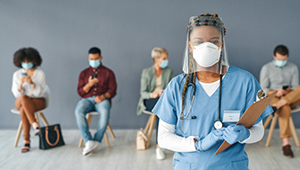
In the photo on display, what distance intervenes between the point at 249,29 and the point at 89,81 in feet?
7.93

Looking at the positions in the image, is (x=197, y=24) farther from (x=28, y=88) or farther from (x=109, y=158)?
(x=28, y=88)


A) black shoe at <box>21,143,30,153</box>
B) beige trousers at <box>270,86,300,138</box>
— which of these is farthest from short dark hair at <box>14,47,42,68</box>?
beige trousers at <box>270,86,300,138</box>

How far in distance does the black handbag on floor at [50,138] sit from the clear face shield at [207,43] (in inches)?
102

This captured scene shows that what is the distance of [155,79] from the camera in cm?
357

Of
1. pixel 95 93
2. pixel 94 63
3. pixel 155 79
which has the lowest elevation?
pixel 95 93

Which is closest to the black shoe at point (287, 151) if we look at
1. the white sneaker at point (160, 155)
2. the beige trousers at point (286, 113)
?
the beige trousers at point (286, 113)

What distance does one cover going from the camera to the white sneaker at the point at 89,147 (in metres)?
3.17

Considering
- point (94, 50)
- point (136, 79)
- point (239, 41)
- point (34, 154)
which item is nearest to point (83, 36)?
point (94, 50)

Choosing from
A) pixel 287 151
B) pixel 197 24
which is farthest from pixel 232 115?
pixel 287 151

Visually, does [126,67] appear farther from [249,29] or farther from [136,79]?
[249,29]

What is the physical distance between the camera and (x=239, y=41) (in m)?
4.06

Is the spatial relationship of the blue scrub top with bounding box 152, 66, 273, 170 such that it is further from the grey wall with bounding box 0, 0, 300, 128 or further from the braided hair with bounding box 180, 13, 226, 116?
the grey wall with bounding box 0, 0, 300, 128

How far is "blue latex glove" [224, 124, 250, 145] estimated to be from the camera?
120 centimetres

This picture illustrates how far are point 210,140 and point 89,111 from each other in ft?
8.05
